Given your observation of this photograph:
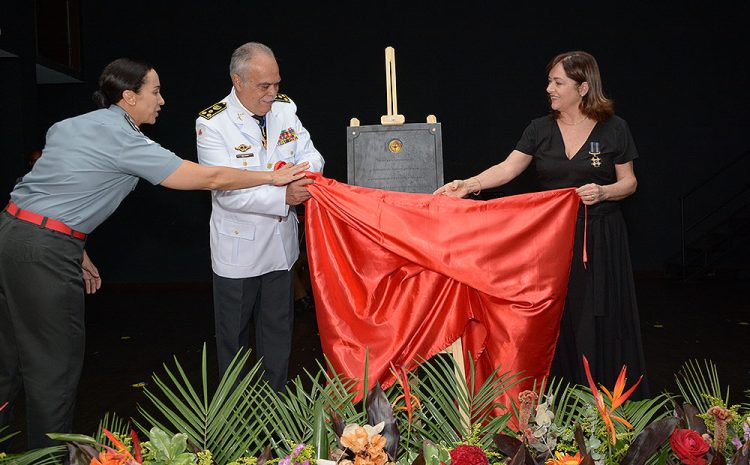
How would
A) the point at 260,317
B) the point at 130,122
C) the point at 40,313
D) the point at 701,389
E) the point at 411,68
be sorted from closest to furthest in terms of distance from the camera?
1. the point at 701,389
2. the point at 40,313
3. the point at 130,122
4. the point at 260,317
5. the point at 411,68

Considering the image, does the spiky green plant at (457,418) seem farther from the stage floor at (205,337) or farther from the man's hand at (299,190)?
the stage floor at (205,337)

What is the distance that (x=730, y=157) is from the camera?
8.25m

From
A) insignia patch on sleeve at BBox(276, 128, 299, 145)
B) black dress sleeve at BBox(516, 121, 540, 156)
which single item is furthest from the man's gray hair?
black dress sleeve at BBox(516, 121, 540, 156)

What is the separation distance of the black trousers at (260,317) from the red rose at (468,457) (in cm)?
177

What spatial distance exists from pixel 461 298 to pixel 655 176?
666 cm

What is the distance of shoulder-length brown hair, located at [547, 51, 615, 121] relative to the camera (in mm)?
2439

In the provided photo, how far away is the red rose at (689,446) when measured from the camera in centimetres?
86

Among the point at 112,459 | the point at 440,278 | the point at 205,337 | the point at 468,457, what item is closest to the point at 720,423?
the point at 468,457

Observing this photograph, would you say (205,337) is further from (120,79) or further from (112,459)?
(112,459)

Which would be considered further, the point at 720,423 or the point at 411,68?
the point at 411,68

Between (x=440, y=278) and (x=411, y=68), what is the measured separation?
612 cm

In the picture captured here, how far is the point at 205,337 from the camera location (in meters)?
5.32

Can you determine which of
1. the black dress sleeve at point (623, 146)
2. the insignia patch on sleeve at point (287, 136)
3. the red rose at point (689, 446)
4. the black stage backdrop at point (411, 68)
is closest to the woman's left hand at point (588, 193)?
the black dress sleeve at point (623, 146)

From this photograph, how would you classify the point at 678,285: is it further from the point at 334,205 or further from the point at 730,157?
the point at 334,205
